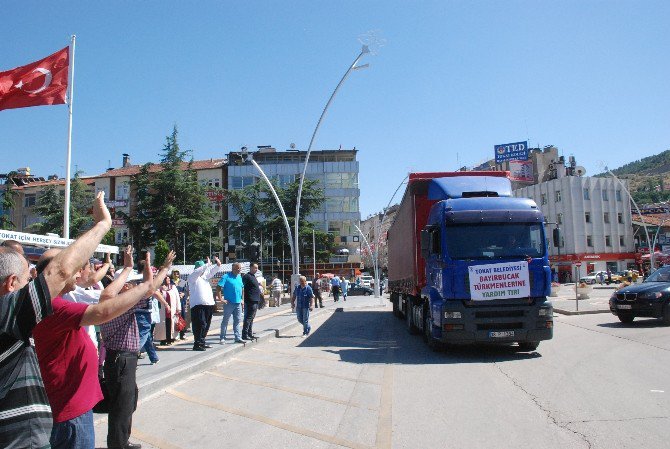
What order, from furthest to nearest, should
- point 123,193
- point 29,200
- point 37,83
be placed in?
point 123,193 < point 29,200 < point 37,83

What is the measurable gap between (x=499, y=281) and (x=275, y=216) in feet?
176

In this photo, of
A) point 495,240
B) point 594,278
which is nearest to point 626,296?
point 495,240

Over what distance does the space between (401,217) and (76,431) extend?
14.6m

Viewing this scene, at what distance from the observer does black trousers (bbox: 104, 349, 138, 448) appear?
4.86m

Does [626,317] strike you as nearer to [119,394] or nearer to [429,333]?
[429,333]

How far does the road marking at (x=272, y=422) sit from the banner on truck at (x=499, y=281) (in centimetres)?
563

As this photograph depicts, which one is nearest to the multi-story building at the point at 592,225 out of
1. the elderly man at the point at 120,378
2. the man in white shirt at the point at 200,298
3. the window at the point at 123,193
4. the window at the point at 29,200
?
the window at the point at 123,193

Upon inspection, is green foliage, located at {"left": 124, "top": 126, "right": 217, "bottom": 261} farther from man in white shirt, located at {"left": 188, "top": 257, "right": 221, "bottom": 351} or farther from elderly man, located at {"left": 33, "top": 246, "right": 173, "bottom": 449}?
elderly man, located at {"left": 33, "top": 246, "right": 173, "bottom": 449}

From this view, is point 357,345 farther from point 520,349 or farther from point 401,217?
point 401,217

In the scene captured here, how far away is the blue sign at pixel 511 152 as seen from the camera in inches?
3187

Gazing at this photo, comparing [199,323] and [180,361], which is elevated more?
[199,323]

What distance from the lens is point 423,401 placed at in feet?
23.2

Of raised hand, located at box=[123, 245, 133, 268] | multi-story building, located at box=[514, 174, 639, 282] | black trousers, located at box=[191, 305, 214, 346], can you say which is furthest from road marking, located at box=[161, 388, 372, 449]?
multi-story building, located at box=[514, 174, 639, 282]

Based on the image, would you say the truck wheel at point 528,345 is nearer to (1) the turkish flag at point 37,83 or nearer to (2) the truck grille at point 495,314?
(2) the truck grille at point 495,314
